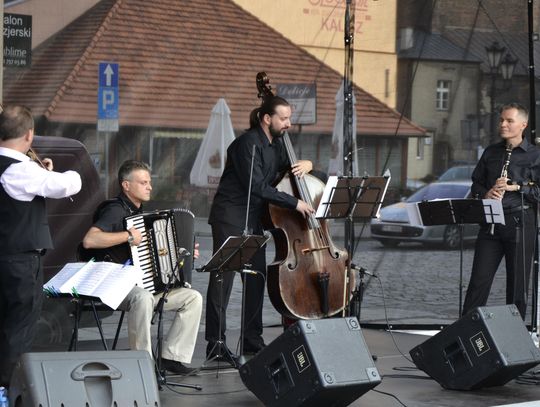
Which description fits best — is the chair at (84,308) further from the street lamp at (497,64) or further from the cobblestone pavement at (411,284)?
the street lamp at (497,64)

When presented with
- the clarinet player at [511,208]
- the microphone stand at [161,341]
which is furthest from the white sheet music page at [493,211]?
the microphone stand at [161,341]

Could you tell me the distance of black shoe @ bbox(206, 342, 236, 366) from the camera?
7344mm

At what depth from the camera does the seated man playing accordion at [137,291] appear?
21.7 feet

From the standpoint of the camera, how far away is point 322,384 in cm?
567

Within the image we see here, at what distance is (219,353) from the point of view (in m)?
7.46

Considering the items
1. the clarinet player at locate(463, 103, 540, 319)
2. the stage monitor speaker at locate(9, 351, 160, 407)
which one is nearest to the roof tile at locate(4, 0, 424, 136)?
the clarinet player at locate(463, 103, 540, 319)

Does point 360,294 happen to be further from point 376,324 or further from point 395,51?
point 395,51

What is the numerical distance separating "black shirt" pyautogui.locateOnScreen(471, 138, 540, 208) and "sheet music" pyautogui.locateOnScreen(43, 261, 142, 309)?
2.96 m

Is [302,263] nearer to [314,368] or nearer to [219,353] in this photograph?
[219,353]

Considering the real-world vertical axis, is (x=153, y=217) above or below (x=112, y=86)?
below

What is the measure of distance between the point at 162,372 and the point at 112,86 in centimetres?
245

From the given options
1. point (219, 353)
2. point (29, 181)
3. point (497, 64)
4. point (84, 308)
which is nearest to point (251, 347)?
point (219, 353)

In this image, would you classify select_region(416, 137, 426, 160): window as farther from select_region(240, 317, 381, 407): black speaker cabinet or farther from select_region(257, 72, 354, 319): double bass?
select_region(240, 317, 381, 407): black speaker cabinet

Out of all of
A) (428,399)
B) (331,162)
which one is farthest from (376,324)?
(428,399)
